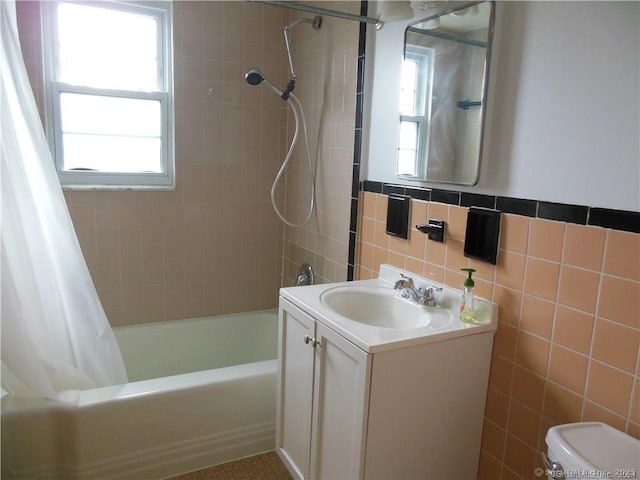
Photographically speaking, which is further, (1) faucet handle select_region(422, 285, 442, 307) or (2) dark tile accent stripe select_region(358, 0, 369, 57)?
(2) dark tile accent stripe select_region(358, 0, 369, 57)

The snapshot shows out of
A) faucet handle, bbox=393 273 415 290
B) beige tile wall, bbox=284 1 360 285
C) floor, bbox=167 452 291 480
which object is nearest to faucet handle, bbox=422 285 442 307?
faucet handle, bbox=393 273 415 290

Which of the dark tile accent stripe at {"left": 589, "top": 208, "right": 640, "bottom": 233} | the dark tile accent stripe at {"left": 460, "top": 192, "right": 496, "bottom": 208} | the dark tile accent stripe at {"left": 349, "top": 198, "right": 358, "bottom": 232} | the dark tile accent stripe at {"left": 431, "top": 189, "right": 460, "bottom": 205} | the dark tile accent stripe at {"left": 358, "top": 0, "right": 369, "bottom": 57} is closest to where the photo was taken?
the dark tile accent stripe at {"left": 589, "top": 208, "right": 640, "bottom": 233}

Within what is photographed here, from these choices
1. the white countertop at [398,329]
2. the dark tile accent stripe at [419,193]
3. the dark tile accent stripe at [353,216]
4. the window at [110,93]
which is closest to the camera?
the white countertop at [398,329]

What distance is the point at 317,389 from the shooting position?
160 cm

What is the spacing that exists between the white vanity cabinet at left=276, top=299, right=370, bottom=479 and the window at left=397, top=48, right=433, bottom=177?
73 cm

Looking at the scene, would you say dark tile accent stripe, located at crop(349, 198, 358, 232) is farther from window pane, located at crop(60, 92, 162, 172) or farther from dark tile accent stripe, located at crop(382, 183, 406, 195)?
window pane, located at crop(60, 92, 162, 172)

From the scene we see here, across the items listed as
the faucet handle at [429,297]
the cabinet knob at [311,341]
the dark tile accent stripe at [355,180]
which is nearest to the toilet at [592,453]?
the faucet handle at [429,297]

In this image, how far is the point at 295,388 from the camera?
1771mm

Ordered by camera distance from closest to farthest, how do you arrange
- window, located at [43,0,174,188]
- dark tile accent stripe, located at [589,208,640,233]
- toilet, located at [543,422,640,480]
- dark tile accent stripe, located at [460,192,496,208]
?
1. toilet, located at [543,422,640,480]
2. dark tile accent stripe, located at [589,208,640,233]
3. dark tile accent stripe, located at [460,192,496,208]
4. window, located at [43,0,174,188]

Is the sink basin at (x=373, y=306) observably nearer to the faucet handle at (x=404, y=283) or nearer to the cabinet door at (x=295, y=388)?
the faucet handle at (x=404, y=283)

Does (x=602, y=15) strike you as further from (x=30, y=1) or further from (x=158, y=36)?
(x=30, y=1)

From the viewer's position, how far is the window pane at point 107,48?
7.95 feet

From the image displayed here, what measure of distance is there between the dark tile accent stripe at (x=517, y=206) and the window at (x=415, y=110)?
1.27 ft

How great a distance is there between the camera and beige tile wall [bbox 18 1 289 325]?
257cm
